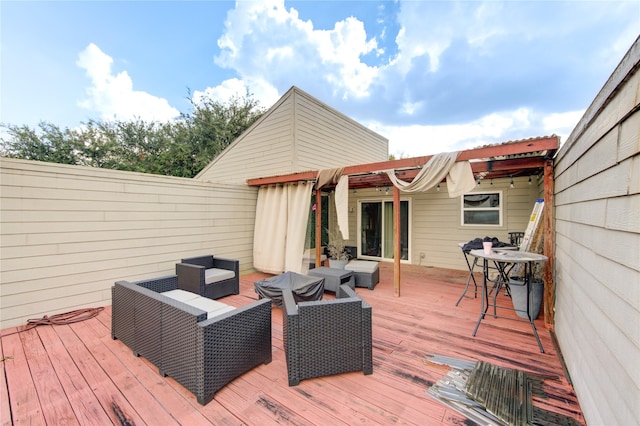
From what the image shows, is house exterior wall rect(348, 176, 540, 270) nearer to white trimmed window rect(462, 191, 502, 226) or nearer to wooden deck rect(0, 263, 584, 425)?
white trimmed window rect(462, 191, 502, 226)

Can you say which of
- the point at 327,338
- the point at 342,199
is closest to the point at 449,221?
the point at 342,199

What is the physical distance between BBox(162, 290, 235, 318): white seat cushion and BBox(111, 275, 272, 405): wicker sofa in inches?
18.6

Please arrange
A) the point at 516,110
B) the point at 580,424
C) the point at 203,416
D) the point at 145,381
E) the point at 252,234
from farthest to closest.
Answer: the point at 516,110, the point at 252,234, the point at 145,381, the point at 203,416, the point at 580,424

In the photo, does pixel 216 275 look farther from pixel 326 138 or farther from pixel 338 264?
pixel 326 138

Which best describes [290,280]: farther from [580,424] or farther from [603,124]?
[603,124]

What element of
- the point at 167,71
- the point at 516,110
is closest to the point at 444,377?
the point at 516,110

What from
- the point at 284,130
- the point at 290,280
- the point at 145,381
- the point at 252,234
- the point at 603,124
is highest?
the point at 284,130

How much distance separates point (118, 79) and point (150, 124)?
9.30ft

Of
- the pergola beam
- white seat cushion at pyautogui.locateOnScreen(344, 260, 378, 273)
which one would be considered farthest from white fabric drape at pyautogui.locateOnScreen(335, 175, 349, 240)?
white seat cushion at pyautogui.locateOnScreen(344, 260, 378, 273)

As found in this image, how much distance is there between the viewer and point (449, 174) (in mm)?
→ 3783

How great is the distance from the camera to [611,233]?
4.66ft

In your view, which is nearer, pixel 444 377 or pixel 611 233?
pixel 611 233

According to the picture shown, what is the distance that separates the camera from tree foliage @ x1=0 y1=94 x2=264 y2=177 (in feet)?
42.0

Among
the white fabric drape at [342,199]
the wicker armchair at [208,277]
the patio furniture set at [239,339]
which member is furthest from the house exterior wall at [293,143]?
the patio furniture set at [239,339]
